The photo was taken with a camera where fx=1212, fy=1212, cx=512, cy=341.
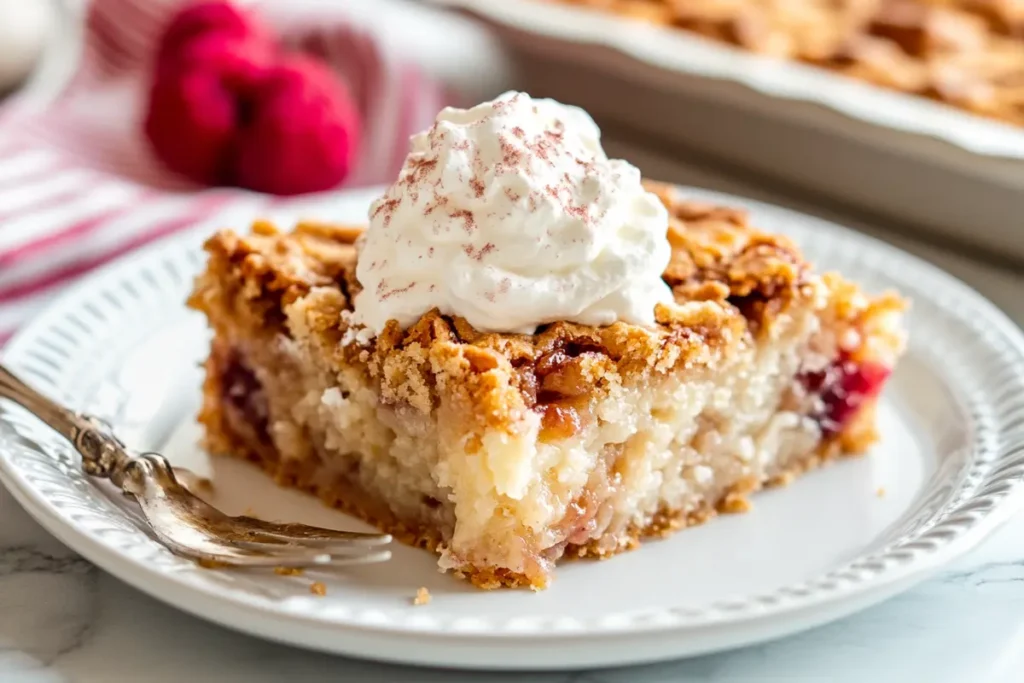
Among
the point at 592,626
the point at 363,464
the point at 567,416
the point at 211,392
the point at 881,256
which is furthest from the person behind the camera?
the point at 881,256

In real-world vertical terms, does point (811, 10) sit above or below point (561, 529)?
above

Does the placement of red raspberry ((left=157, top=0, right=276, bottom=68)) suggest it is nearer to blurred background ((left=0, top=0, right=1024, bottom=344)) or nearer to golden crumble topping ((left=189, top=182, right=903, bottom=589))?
blurred background ((left=0, top=0, right=1024, bottom=344))

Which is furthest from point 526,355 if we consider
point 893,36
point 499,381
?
point 893,36

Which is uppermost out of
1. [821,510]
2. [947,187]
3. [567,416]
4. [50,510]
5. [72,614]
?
[947,187]

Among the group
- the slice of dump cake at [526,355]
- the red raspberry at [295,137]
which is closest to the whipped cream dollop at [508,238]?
the slice of dump cake at [526,355]

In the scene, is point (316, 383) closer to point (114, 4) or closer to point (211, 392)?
point (211, 392)

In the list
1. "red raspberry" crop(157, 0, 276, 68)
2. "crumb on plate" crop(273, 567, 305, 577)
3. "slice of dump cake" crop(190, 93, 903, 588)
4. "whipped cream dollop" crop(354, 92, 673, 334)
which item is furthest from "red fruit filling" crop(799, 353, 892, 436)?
"red raspberry" crop(157, 0, 276, 68)

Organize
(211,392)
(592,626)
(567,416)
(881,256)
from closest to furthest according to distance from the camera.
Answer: (592,626), (567,416), (211,392), (881,256)

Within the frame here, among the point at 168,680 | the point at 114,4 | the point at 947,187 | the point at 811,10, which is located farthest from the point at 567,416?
the point at 114,4
